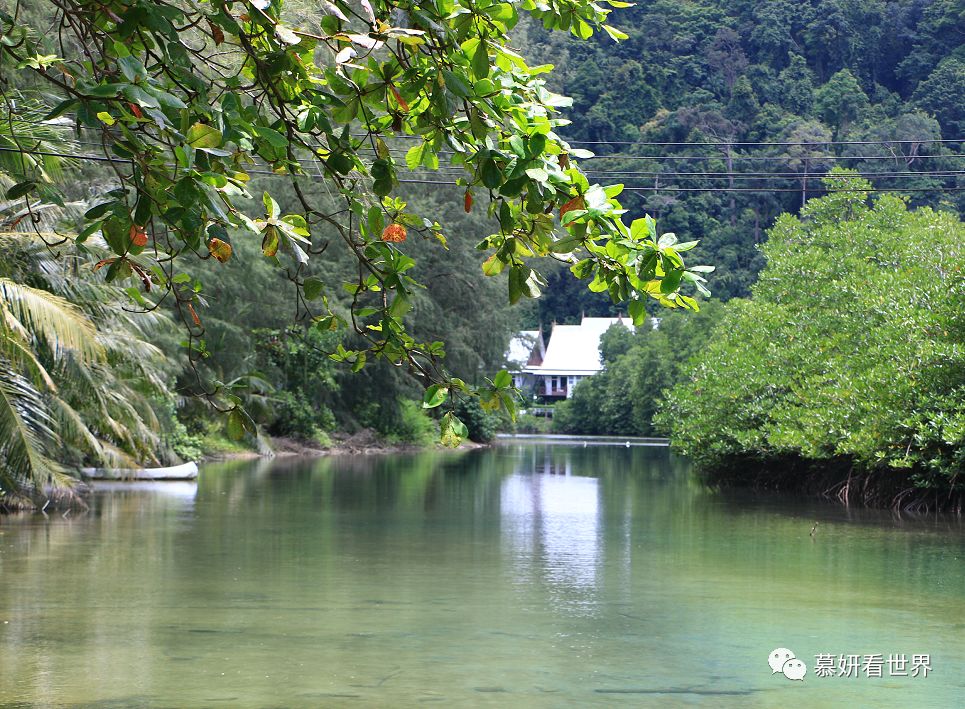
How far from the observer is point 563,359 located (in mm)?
77312

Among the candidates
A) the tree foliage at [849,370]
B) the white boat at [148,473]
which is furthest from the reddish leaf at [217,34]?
the white boat at [148,473]

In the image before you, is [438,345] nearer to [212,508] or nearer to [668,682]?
[668,682]

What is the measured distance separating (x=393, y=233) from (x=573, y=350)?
242 feet

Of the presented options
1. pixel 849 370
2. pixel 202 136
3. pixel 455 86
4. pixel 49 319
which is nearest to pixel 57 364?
pixel 49 319

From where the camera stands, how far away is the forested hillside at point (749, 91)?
202 ft

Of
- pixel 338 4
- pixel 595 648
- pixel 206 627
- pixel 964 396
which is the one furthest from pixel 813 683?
pixel 964 396

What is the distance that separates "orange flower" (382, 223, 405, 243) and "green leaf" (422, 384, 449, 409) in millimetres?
500

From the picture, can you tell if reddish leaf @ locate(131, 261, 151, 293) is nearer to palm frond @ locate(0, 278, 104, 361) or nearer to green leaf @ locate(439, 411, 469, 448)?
green leaf @ locate(439, 411, 469, 448)

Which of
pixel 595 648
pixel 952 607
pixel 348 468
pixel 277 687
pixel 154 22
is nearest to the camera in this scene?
pixel 154 22

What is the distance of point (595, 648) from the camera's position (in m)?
8.54

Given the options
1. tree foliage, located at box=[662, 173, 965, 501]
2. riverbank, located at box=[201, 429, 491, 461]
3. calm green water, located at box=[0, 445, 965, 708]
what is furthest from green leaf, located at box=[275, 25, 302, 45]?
riverbank, located at box=[201, 429, 491, 461]

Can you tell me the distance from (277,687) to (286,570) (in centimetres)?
459

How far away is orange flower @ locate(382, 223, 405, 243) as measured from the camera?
13.5ft

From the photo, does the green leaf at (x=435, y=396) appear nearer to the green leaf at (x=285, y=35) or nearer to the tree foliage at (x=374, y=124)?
the tree foliage at (x=374, y=124)
